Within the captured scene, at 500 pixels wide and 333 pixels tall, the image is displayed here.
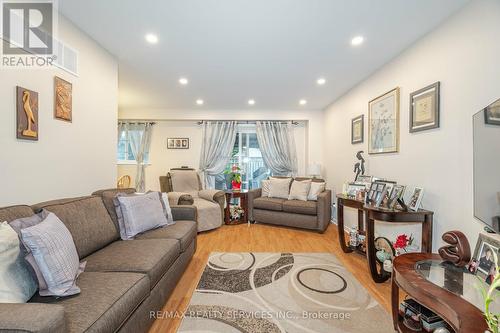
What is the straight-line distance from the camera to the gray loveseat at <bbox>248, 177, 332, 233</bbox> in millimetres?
3600

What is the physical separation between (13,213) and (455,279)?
262cm

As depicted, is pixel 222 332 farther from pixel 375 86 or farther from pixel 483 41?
pixel 375 86

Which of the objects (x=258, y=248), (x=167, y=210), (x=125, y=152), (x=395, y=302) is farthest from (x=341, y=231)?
(x=125, y=152)

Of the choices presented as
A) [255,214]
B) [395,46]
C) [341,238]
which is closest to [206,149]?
[255,214]

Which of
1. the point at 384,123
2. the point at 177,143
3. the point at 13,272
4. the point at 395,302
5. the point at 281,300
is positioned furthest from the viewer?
the point at 177,143

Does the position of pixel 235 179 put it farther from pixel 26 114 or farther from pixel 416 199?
pixel 26 114

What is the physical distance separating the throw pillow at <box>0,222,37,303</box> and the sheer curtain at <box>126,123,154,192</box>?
4027mm

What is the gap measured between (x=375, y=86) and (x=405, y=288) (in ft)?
8.69

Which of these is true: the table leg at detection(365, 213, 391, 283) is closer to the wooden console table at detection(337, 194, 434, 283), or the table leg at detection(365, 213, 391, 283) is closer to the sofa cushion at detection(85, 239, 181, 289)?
the wooden console table at detection(337, 194, 434, 283)

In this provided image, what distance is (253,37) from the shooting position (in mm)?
2150

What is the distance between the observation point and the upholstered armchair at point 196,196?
358 centimetres

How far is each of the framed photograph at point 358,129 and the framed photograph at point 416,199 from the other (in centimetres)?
134

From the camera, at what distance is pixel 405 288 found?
1229 mm

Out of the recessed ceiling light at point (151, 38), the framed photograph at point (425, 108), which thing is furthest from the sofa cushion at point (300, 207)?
the recessed ceiling light at point (151, 38)
